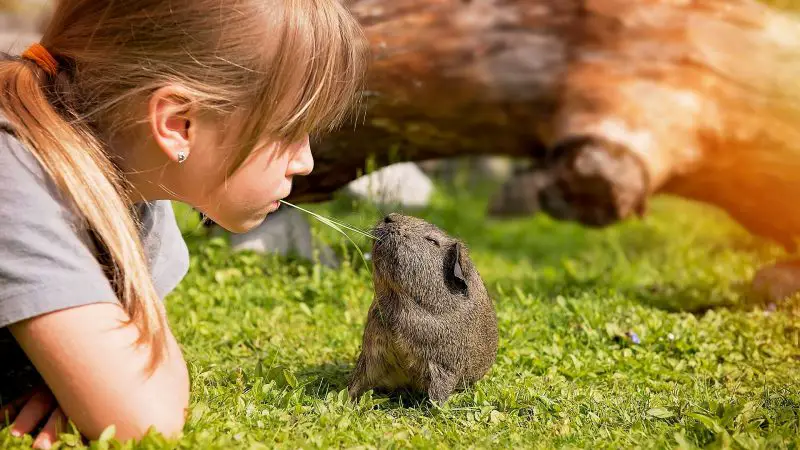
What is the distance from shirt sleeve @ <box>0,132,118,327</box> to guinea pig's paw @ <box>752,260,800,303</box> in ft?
12.7

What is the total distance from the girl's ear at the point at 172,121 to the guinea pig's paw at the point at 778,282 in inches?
142

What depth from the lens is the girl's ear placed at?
272cm

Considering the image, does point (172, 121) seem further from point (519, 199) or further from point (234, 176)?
point (519, 199)

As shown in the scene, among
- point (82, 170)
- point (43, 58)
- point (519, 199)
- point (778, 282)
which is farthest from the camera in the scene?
point (519, 199)

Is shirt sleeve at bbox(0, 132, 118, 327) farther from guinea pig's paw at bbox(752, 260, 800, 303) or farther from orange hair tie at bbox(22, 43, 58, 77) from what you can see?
guinea pig's paw at bbox(752, 260, 800, 303)

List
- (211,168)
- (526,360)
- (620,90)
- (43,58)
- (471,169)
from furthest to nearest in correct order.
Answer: (471,169), (620,90), (526,360), (211,168), (43,58)

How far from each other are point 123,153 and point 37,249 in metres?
0.50

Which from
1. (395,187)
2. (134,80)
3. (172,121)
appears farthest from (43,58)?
(395,187)

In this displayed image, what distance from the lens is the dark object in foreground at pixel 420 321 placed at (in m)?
3.30

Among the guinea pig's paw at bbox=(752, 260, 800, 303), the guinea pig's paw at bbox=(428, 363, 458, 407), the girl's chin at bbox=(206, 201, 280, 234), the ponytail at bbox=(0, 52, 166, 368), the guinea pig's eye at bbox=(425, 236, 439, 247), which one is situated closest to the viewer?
the ponytail at bbox=(0, 52, 166, 368)

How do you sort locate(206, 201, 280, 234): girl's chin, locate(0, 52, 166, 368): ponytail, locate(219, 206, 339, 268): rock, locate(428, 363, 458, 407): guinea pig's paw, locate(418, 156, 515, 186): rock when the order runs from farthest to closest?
locate(418, 156, 515, 186): rock < locate(219, 206, 339, 268): rock < locate(428, 363, 458, 407): guinea pig's paw < locate(206, 201, 280, 234): girl's chin < locate(0, 52, 166, 368): ponytail

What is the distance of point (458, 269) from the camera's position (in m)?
3.37

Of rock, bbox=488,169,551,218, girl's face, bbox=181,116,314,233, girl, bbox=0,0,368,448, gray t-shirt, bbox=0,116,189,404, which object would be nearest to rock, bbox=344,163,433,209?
rock, bbox=488,169,551,218

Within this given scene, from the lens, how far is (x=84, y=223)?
2705 mm
